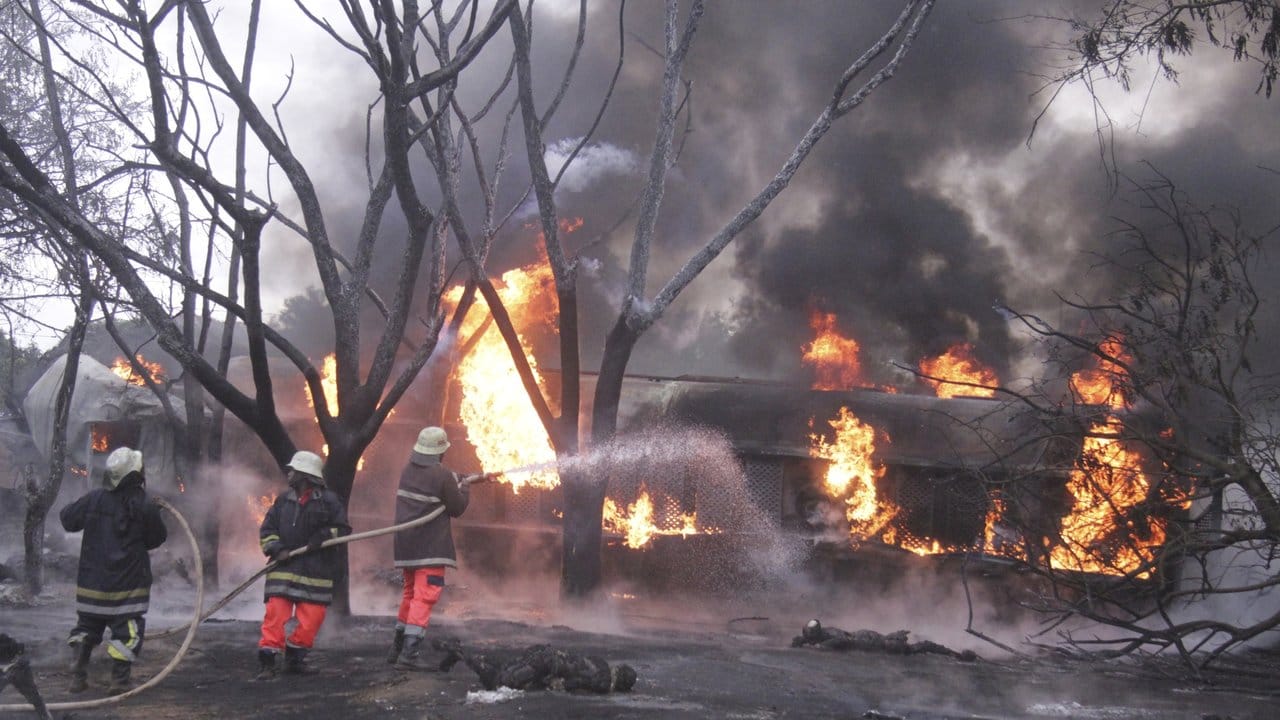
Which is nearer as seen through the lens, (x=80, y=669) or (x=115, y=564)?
(x=80, y=669)

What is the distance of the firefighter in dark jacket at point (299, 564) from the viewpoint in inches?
268

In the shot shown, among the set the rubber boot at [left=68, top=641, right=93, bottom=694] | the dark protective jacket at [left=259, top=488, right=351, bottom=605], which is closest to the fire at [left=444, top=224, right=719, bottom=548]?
the dark protective jacket at [left=259, top=488, right=351, bottom=605]

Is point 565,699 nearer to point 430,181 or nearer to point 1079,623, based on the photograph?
point 1079,623

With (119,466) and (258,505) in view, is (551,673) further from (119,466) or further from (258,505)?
(258,505)

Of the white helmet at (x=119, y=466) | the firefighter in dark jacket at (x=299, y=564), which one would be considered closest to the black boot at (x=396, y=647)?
the firefighter in dark jacket at (x=299, y=564)

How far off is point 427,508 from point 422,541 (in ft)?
0.99

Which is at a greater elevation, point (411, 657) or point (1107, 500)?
point (1107, 500)

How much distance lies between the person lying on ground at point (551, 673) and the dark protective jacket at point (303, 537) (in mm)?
1243

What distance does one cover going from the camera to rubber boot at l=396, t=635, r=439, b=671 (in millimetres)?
7152

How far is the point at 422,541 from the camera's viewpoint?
25.0 feet

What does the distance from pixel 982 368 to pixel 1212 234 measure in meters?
8.40

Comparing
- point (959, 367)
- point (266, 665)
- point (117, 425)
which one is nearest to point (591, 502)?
point (266, 665)

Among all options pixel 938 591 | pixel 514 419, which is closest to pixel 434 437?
pixel 514 419

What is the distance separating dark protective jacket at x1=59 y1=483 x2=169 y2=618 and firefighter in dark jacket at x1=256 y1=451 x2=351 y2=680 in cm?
74
